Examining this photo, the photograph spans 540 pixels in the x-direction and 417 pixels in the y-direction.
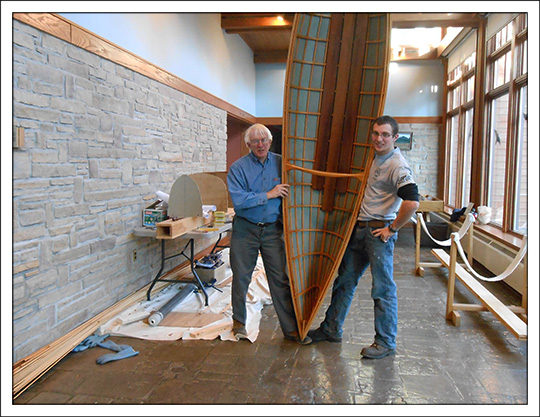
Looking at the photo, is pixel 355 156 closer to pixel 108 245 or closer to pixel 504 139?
pixel 108 245

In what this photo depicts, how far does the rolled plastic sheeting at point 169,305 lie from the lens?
3.13 meters

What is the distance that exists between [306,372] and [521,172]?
375 centimetres

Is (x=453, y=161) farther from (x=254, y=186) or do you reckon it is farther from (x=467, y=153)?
(x=254, y=186)

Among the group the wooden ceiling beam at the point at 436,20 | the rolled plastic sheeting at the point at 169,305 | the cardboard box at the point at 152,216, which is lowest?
the rolled plastic sheeting at the point at 169,305

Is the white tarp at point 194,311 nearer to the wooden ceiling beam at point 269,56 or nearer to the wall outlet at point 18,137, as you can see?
the wall outlet at point 18,137

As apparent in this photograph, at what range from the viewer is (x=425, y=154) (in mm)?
9133

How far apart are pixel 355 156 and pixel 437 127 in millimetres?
7103

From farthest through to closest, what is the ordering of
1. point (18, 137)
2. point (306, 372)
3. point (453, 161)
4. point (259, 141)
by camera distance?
point (453, 161) < point (259, 141) < point (306, 372) < point (18, 137)

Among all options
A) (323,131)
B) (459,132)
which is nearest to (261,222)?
(323,131)

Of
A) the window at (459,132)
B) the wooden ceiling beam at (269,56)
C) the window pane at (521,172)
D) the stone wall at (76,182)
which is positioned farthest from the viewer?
the wooden ceiling beam at (269,56)

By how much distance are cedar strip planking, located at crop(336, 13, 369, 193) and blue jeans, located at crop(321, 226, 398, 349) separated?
44cm

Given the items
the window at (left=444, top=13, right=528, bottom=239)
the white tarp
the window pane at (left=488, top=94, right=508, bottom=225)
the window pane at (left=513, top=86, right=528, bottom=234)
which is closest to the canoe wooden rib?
the white tarp

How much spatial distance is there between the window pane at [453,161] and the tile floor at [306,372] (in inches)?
225

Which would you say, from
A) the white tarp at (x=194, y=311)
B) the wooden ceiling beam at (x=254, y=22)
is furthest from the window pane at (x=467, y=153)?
the white tarp at (x=194, y=311)
